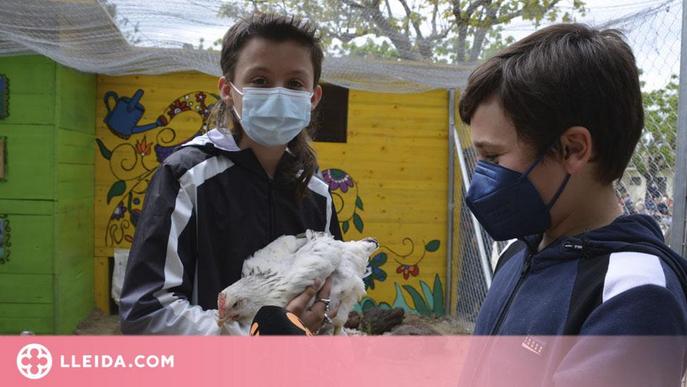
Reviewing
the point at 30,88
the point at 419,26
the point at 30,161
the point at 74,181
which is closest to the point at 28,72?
the point at 30,88

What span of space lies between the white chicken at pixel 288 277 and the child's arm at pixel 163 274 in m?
0.07

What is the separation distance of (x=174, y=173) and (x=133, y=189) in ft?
14.4

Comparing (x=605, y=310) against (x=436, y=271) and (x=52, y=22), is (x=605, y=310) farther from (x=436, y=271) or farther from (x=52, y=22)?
(x=436, y=271)

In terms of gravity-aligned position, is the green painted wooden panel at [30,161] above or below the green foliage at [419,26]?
below

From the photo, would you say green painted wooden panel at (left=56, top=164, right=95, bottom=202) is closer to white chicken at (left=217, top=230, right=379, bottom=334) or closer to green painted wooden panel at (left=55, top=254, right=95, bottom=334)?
green painted wooden panel at (left=55, top=254, right=95, bottom=334)

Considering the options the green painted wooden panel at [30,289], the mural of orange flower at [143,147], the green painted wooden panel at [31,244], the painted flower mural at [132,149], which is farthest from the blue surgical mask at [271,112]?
the mural of orange flower at [143,147]

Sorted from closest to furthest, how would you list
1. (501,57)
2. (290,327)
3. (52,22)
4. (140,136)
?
(501,57)
(290,327)
(52,22)
(140,136)

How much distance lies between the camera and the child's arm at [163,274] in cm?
135

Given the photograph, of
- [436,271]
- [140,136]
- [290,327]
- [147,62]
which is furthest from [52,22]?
[436,271]

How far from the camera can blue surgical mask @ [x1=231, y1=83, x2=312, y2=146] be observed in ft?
5.45

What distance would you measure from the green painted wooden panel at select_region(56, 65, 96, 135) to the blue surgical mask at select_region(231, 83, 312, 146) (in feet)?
11.8

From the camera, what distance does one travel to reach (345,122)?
5789 millimetres

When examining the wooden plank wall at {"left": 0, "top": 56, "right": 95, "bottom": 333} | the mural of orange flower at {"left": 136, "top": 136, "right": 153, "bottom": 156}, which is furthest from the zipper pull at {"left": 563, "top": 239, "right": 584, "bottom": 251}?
the mural of orange flower at {"left": 136, "top": 136, "right": 153, "bottom": 156}

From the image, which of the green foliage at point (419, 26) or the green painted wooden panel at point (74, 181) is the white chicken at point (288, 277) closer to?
the green foliage at point (419, 26)
